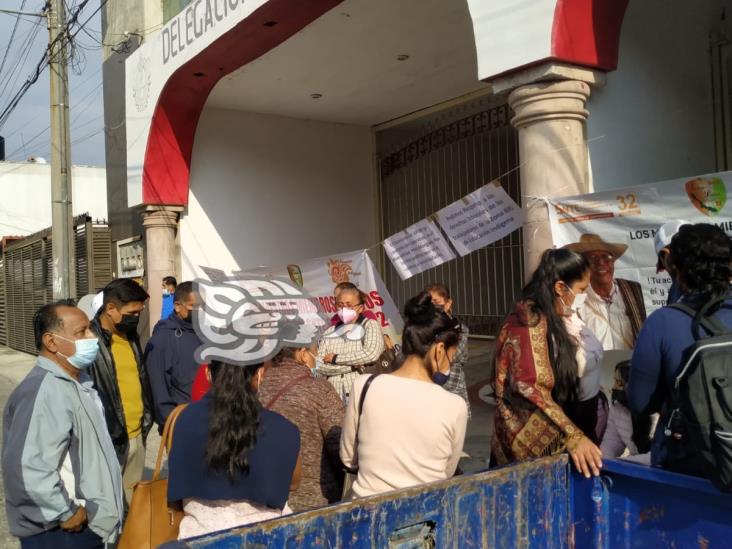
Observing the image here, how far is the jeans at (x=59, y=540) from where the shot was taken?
2.52 metres

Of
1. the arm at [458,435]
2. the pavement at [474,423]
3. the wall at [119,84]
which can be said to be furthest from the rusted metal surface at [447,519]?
the wall at [119,84]

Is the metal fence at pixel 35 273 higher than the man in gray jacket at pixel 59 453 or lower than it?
higher

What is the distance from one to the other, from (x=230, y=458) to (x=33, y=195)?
33.0m

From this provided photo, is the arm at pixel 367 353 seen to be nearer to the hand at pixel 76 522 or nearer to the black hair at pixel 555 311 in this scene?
the black hair at pixel 555 311

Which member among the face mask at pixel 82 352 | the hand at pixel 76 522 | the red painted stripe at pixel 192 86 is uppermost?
the red painted stripe at pixel 192 86

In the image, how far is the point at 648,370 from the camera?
2320mm

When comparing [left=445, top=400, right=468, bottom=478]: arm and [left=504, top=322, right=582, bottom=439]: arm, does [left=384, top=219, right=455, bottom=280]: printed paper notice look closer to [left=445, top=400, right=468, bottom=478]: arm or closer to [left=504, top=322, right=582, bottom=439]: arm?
[left=504, top=322, right=582, bottom=439]: arm

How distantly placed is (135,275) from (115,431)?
7.64 meters

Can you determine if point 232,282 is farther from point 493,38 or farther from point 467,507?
point 493,38

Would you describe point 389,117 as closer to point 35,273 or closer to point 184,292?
point 184,292

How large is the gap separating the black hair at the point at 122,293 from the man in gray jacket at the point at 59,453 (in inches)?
38.5

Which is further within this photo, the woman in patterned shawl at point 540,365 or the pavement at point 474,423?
the pavement at point 474,423

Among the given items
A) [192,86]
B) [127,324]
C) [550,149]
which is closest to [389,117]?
[192,86]

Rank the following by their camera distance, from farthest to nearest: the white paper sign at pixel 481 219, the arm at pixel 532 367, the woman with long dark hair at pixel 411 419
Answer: the white paper sign at pixel 481 219
the arm at pixel 532 367
the woman with long dark hair at pixel 411 419
